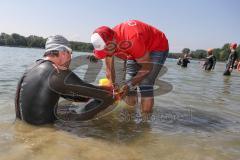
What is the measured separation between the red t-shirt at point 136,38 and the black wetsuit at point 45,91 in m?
0.90

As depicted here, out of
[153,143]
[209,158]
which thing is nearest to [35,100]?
[153,143]

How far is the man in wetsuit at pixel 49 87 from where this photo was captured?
461cm

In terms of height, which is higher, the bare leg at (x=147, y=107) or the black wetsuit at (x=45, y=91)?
the black wetsuit at (x=45, y=91)

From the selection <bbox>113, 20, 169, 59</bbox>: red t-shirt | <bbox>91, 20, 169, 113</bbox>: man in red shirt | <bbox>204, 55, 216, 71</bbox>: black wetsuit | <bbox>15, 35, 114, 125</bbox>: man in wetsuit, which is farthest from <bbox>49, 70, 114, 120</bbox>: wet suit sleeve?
<bbox>204, 55, 216, 71</bbox>: black wetsuit

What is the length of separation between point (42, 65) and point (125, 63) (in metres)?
2.50

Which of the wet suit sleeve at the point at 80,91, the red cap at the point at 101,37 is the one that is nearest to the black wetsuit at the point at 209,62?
the red cap at the point at 101,37

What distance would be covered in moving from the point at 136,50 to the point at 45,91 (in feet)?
5.24

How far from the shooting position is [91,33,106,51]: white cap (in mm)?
5211

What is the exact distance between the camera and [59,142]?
14.4 feet

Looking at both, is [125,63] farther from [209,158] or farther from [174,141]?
[209,158]

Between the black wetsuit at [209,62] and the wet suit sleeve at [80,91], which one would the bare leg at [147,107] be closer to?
the wet suit sleeve at [80,91]

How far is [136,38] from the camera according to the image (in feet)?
17.5

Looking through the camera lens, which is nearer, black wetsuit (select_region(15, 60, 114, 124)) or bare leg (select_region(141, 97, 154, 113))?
black wetsuit (select_region(15, 60, 114, 124))

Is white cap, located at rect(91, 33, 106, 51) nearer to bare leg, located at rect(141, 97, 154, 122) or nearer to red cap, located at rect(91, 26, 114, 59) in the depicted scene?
red cap, located at rect(91, 26, 114, 59)
